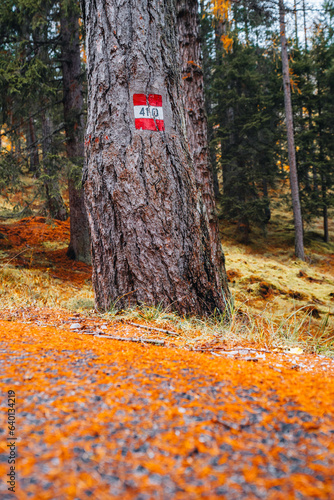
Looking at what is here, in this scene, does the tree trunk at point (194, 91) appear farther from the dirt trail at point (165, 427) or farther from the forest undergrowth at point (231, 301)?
the dirt trail at point (165, 427)

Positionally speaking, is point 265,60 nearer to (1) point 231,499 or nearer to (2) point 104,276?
(2) point 104,276

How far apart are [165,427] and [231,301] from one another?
2190 millimetres

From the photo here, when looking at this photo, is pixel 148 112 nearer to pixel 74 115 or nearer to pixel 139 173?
pixel 139 173

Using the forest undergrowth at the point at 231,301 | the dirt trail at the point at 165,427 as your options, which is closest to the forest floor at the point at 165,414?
the dirt trail at the point at 165,427

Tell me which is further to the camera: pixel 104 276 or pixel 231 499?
pixel 104 276

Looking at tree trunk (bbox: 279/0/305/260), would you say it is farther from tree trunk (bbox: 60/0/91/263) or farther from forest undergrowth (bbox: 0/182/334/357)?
tree trunk (bbox: 60/0/91/263)

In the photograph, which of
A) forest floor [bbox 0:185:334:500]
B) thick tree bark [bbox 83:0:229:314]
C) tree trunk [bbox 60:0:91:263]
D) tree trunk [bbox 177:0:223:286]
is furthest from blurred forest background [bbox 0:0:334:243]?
forest floor [bbox 0:185:334:500]

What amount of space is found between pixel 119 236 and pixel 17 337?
106cm

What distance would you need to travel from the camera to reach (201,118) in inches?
154

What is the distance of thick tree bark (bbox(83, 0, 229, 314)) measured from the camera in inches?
88.4

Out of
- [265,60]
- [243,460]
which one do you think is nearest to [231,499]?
[243,460]

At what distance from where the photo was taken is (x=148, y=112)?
232 centimetres

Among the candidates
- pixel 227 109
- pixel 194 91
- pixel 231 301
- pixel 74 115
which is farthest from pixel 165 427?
pixel 227 109

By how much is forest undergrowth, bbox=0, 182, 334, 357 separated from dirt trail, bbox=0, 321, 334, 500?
568 millimetres
